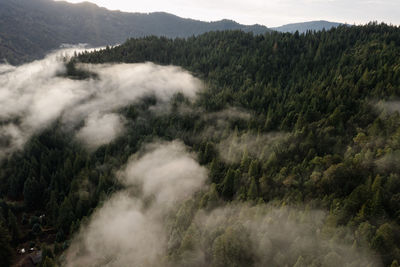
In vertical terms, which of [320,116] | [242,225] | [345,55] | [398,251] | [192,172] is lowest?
[192,172]

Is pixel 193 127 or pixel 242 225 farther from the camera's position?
pixel 193 127

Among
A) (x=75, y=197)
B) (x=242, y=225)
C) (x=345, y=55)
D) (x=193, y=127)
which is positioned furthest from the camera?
(x=345, y=55)

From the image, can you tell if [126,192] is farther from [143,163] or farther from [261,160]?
[261,160]

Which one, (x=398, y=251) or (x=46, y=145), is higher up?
(x=398, y=251)

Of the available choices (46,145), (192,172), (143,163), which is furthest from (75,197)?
(46,145)

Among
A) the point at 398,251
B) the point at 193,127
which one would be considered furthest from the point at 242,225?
the point at 193,127

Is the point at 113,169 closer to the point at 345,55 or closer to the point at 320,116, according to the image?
the point at 320,116

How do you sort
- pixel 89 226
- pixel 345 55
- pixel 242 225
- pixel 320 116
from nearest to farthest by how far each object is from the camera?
pixel 242 225 → pixel 89 226 → pixel 320 116 → pixel 345 55
